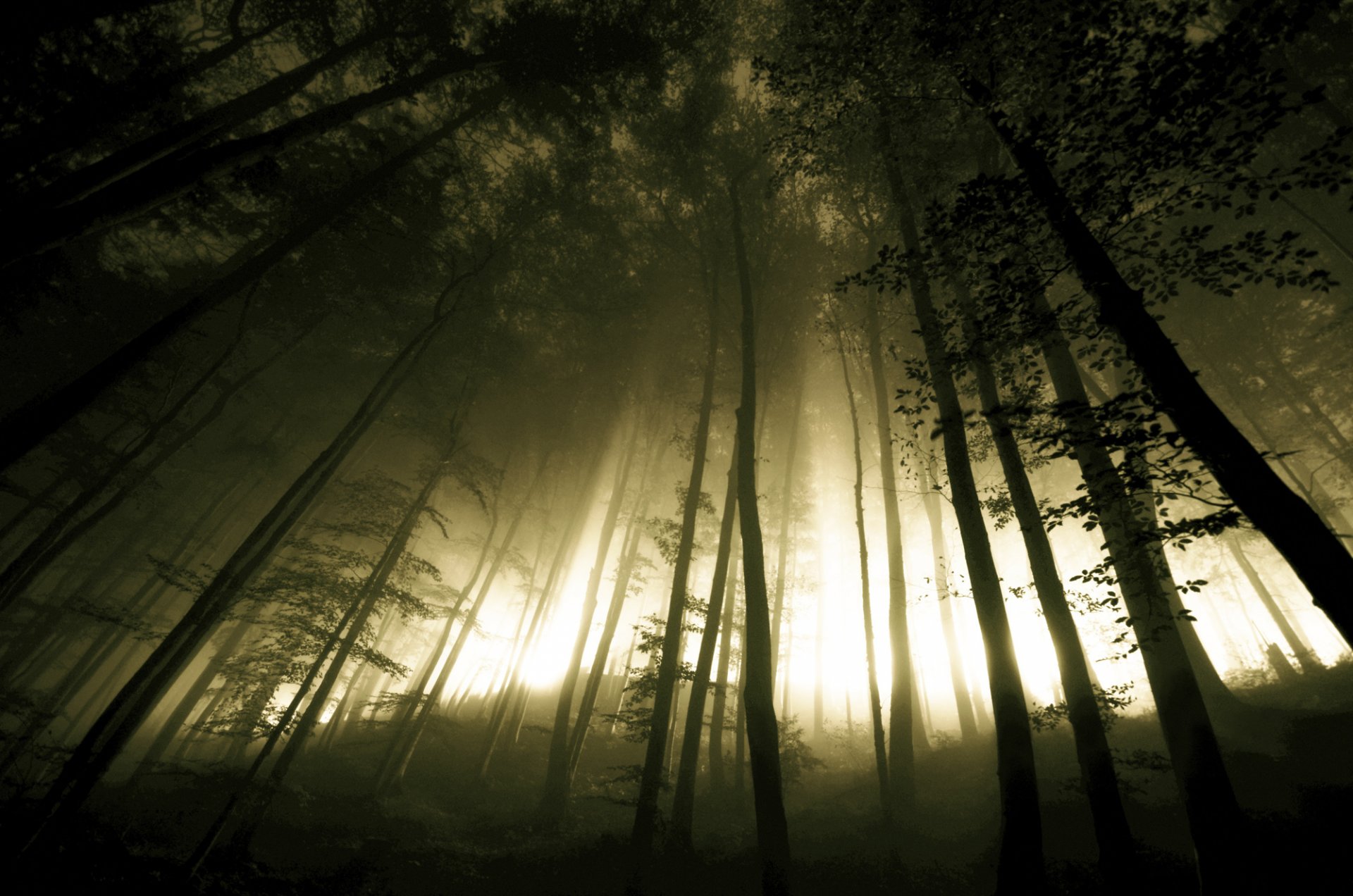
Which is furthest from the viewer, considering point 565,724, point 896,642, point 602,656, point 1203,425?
point 602,656

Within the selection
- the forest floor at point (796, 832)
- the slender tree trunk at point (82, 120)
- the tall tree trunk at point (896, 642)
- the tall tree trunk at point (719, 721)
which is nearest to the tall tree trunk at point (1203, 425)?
the forest floor at point (796, 832)

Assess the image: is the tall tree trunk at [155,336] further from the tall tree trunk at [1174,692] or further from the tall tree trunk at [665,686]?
the tall tree trunk at [1174,692]

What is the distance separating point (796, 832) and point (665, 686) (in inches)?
209

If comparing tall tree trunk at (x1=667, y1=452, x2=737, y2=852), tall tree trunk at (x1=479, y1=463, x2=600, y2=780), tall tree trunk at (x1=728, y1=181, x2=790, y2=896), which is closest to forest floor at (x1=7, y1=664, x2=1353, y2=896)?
tall tree trunk at (x1=667, y1=452, x2=737, y2=852)

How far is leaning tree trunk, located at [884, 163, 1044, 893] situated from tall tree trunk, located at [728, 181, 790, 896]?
242 cm

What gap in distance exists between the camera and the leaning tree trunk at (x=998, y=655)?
451cm

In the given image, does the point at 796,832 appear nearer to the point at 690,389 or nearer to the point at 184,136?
the point at 690,389

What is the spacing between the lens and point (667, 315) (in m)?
18.4

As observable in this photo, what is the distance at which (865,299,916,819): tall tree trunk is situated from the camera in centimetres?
1105

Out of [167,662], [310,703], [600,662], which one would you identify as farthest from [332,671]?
[600,662]

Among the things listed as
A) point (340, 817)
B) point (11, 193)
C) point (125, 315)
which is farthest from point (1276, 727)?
point (125, 315)

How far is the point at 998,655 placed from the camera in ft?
18.0

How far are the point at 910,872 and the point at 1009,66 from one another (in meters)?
12.2

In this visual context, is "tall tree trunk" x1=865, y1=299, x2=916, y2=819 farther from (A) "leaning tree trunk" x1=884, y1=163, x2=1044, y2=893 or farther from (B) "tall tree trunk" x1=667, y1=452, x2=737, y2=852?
(B) "tall tree trunk" x1=667, y1=452, x2=737, y2=852
